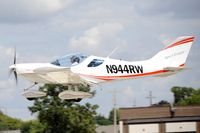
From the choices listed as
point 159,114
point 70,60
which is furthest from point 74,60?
point 159,114

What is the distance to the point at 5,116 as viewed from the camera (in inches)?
7156

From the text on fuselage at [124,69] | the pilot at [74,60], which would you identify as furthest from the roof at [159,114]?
the pilot at [74,60]

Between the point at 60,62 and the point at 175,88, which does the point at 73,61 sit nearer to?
the point at 60,62

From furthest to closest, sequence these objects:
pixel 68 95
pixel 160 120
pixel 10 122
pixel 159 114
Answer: pixel 10 122 < pixel 159 114 < pixel 160 120 < pixel 68 95

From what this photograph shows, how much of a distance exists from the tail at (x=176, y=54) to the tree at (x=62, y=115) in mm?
35490

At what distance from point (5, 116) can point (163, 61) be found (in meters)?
139

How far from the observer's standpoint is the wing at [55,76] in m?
43.5

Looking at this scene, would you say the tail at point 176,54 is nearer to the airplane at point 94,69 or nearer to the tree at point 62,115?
the airplane at point 94,69

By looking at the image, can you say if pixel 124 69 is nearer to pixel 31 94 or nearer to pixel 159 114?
pixel 31 94

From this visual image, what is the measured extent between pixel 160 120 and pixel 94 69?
35.2m

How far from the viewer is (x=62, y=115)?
8269cm

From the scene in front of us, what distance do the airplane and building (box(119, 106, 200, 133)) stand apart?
30989 mm

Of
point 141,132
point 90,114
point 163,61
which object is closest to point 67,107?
point 90,114

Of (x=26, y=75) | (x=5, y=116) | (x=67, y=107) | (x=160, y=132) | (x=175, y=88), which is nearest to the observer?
(x=26, y=75)
